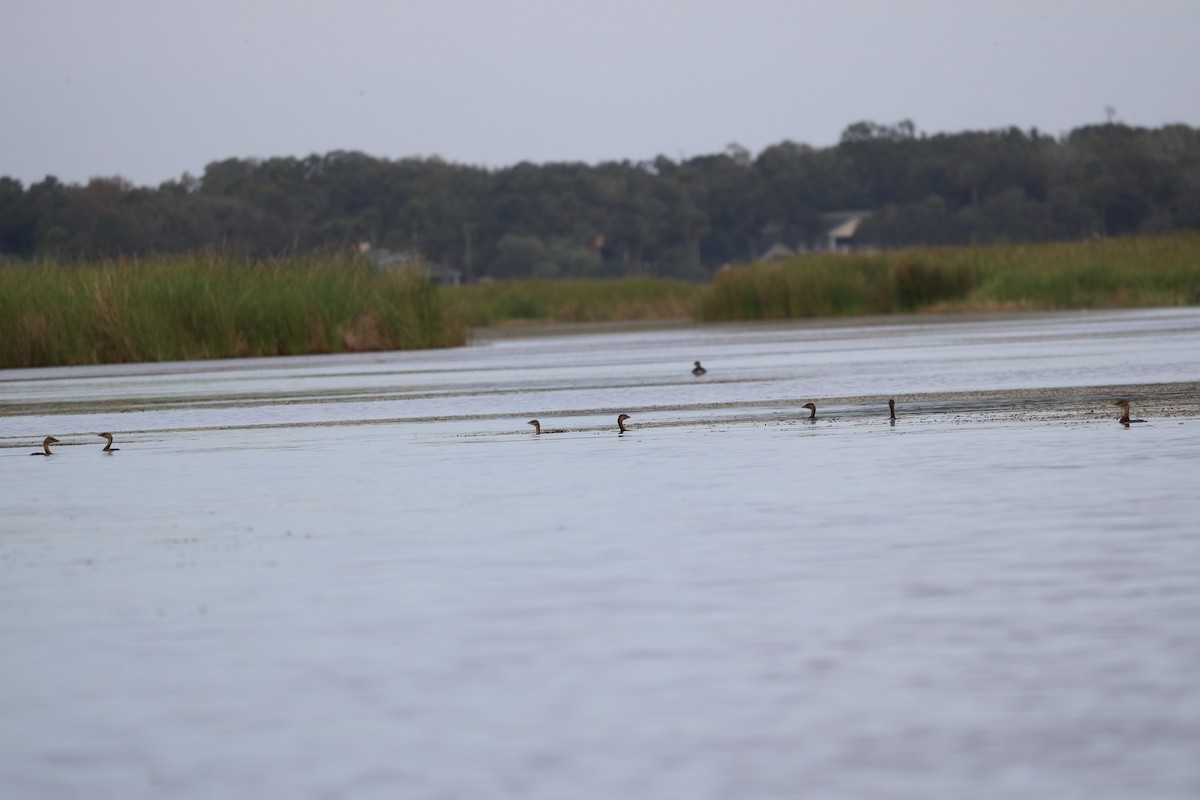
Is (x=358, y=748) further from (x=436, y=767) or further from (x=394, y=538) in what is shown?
(x=394, y=538)

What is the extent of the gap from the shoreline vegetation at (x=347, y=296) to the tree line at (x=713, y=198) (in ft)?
135

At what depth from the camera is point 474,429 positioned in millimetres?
12461

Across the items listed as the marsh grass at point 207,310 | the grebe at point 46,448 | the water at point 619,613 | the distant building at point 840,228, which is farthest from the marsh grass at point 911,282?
the distant building at point 840,228

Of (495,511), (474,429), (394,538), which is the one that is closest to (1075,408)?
(474,429)

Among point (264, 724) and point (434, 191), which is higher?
point (434, 191)

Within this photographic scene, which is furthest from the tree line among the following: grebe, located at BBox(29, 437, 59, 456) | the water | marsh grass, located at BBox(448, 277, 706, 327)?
the water

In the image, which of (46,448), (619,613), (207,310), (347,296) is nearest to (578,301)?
(347,296)

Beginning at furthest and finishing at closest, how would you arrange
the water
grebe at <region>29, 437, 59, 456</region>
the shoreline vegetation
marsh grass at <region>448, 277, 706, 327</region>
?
marsh grass at <region>448, 277, 706, 327</region>, the shoreline vegetation, grebe at <region>29, 437, 59, 456</region>, the water

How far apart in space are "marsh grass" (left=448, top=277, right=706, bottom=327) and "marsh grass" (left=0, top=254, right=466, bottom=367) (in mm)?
20411

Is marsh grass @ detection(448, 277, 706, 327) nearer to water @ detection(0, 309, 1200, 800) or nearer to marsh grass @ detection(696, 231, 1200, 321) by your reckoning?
marsh grass @ detection(696, 231, 1200, 321)

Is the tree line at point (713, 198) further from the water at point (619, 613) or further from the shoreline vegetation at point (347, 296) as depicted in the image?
the water at point (619, 613)

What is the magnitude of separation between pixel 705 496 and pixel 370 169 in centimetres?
10118

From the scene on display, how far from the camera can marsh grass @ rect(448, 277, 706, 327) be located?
50.0 m

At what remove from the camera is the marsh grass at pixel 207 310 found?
25.6 m
